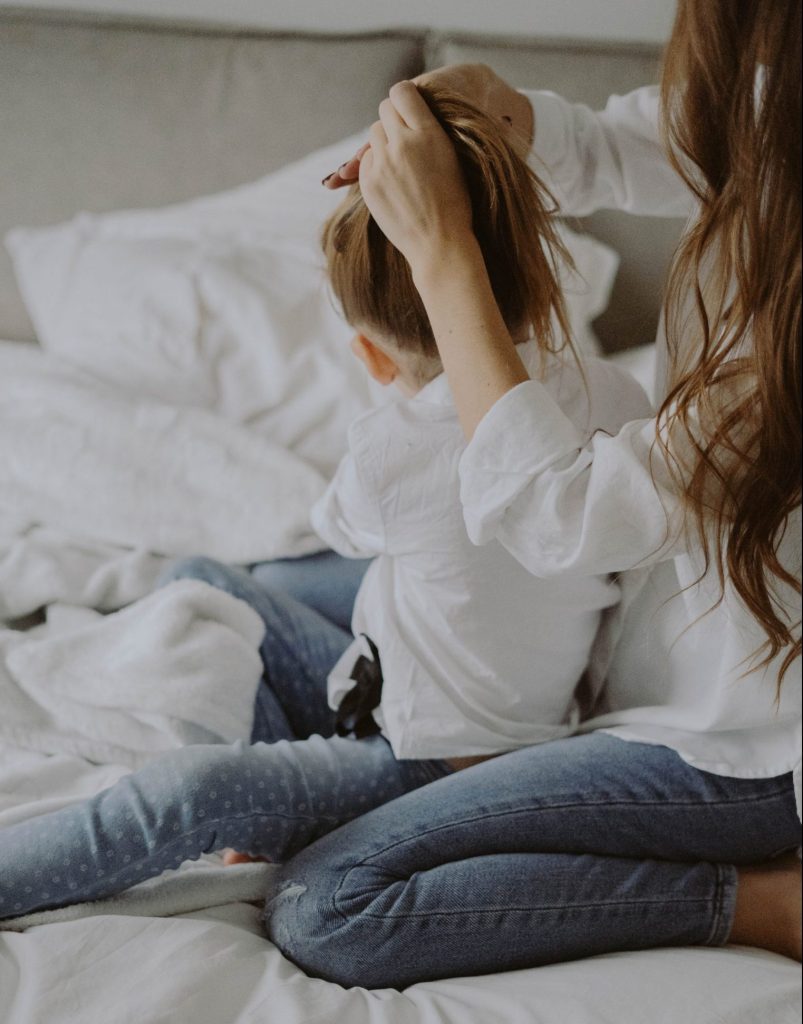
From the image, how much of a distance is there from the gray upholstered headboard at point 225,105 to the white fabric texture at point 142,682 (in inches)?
18.6

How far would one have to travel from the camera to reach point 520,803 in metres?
0.79

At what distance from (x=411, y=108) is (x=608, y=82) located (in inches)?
31.7

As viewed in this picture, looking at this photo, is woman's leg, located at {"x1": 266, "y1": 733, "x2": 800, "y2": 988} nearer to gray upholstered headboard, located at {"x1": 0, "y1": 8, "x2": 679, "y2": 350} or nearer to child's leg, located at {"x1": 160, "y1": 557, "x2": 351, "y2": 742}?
child's leg, located at {"x1": 160, "y1": 557, "x2": 351, "y2": 742}

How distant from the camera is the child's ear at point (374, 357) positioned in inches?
31.2

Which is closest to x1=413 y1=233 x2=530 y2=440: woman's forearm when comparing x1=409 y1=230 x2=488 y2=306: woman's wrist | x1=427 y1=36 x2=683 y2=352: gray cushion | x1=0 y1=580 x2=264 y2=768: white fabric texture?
x1=409 y1=230 x2=488 y2=306: woman's wrist

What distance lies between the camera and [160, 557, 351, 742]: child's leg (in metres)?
0.97

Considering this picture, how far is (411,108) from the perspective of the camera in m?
0.64

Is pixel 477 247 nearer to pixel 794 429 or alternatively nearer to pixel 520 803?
pixel 794 429

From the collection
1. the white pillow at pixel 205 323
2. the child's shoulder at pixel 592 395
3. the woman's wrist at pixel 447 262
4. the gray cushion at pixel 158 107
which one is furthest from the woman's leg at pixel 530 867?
the gray cushion at pixel 158 107

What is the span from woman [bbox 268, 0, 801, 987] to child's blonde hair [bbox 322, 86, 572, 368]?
0.04 meters

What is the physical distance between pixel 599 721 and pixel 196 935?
1.24 feet

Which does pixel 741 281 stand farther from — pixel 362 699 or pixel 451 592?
pixel 362 699

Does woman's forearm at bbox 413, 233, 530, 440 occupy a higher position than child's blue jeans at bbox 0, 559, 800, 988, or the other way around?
woman's forearm at bbox 413, 233, 530, 440

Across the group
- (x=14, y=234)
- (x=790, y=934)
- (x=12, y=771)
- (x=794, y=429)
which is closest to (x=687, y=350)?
(x=794, y=429)
